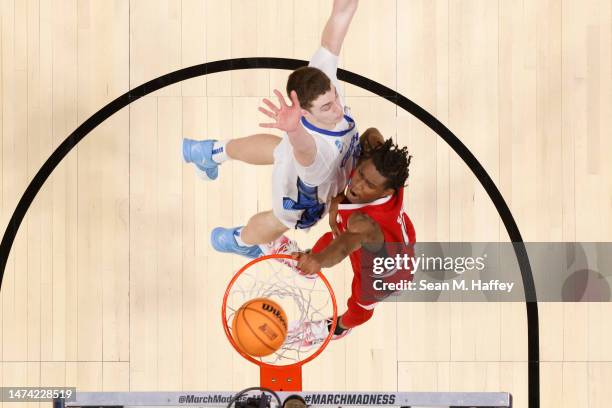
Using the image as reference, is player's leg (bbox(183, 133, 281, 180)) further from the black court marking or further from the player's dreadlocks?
the player's dreadlocks

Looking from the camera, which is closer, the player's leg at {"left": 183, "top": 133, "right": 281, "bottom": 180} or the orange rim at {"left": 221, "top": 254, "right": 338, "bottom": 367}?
the orange rim at {"left": 221, "top": 254, "right": 338, "bottom": 367}

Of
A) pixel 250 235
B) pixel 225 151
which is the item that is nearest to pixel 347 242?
pixel 250 235

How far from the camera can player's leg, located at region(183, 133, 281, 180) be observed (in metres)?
4.22

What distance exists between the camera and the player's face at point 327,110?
12.2ft

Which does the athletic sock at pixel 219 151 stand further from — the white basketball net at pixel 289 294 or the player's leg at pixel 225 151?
the white basketball net at pixel 289 294

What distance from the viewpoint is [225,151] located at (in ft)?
14.0

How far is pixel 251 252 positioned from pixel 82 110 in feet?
4.25

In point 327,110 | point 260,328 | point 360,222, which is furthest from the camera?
point 360,222

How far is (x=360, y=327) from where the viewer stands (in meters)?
4.29

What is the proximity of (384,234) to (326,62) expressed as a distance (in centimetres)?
A: 99

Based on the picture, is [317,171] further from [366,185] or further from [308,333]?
[308,333]

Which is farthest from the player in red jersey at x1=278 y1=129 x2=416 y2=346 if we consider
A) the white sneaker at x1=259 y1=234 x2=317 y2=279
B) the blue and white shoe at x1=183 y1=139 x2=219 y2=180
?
the blue and white shoe at x1=183 y1=139 x2=219 y2=180

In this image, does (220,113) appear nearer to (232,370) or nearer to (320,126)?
(320,126)

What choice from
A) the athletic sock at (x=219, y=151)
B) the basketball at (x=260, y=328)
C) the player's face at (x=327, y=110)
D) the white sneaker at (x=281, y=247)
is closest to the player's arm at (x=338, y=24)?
the player's face at (x=327, y=110)
